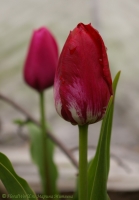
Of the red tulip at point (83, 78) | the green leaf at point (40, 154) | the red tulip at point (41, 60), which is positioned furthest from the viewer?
the green leaf at point (40, 154)

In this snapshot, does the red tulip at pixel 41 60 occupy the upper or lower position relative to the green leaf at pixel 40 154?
upper

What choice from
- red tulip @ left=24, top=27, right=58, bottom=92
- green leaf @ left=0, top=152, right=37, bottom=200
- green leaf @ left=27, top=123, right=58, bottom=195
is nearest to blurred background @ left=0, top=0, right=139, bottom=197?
green leaf @ left=27, top=123, right=58, bottom=195

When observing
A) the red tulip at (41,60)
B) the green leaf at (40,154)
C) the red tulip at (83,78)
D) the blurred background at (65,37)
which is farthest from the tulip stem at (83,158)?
the blurred background at (65,37)

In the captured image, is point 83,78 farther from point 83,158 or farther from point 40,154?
point 40,154

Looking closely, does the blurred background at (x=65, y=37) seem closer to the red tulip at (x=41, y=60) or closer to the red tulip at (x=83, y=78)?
the red tulip at (x=41, y=60)

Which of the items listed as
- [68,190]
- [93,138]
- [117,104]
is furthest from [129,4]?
[68,190]

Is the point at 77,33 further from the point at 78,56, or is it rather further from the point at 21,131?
the point at 21,131
